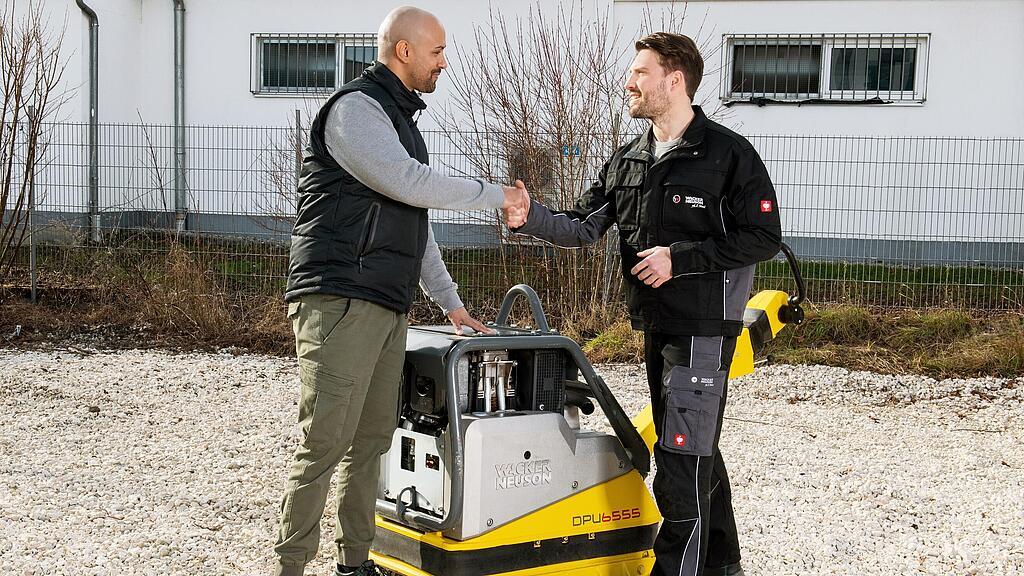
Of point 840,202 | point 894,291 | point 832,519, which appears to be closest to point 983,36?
point 840,202

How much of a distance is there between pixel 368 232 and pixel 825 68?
397 inches

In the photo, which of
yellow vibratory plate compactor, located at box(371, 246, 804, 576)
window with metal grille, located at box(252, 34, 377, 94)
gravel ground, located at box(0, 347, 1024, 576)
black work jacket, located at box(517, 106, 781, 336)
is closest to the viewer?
yellow vibratory plate compactor, located at box(371, 246, 804, 576)

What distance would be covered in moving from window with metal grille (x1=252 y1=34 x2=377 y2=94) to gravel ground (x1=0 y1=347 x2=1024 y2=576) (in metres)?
5.89

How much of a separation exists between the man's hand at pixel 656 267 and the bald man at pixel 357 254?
50 centimetres

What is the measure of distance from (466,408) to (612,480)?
55 cm

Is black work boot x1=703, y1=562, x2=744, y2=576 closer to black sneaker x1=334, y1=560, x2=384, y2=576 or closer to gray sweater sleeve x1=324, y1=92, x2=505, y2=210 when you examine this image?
black sneaker x1=334, y1=560, x2=384, y2=576

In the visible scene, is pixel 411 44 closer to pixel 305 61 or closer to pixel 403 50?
pixel 403 50

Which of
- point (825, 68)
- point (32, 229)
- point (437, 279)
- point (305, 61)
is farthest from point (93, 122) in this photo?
point (437, 279)

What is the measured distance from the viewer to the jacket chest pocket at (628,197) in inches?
141

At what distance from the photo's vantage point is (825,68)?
12258mm

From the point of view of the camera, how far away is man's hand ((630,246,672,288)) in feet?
11.0

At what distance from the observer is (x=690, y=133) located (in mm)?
3482

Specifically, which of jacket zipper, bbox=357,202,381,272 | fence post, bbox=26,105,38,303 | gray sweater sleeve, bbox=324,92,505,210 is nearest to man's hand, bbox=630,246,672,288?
gray sweater sleeve, bbox=324,92,505,210

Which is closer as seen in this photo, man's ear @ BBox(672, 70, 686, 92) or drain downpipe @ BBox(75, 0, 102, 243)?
man's ear @ BBox(672, 70, 686, 92)
